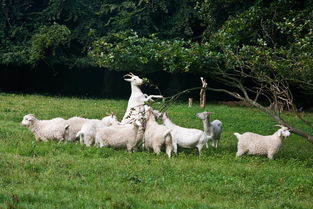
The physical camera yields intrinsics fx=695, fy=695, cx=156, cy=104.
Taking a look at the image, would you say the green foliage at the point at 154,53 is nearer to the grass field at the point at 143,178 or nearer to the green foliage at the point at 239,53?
the green foliage at the point at 239,53

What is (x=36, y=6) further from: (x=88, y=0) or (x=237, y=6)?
(x=237, y=6)

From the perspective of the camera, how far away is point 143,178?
10.0m

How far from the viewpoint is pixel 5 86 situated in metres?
34.1

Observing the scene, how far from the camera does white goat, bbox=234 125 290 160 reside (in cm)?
1302

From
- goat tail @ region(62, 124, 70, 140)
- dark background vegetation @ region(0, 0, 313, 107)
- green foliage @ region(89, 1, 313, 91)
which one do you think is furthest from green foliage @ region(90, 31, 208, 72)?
dark background vegetation @ region(0, 0, 313, 107)

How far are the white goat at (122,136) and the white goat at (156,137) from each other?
151 millimetres

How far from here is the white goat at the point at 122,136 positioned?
12.9 meters

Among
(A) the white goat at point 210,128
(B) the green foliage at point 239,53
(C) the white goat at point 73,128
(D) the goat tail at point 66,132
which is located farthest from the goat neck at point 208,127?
(D) the goat tail at point 66,132

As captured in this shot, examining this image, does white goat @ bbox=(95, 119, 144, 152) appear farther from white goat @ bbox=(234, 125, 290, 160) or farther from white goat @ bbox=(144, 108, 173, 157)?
white goat @ bbox=(234, 125, 290, 160)

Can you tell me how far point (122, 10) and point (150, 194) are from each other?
926 inches

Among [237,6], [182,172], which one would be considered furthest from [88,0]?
[182,172]

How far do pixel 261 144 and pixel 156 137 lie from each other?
2046mm

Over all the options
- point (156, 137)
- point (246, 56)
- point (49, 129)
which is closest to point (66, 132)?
point (49, 129)

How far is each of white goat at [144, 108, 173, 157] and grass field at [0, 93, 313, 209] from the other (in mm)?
229
